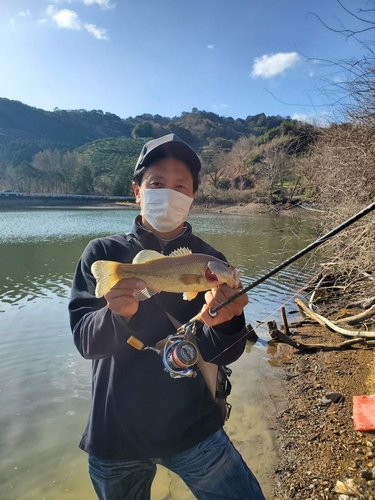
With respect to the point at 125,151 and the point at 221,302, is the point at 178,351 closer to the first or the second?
the point at 221,302

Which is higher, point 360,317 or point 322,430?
point 360,317

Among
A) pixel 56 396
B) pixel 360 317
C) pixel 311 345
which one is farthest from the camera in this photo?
pixel 360 317

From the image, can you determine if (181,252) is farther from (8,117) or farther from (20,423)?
(8,117)

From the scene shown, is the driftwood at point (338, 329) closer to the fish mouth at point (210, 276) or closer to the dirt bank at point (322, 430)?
the dirt bank at point (322, 430)

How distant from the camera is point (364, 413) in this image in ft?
16.2

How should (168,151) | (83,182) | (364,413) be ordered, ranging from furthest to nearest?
(83,182)
(364,413)
(168,151)

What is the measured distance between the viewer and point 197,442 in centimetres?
208

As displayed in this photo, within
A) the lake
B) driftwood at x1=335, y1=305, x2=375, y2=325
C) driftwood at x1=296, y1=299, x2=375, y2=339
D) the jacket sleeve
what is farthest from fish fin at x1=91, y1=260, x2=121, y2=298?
driftwood at x1=335, y1=305, x2=375, y2=325

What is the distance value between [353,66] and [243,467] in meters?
7.52

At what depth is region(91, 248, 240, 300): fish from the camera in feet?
6.62

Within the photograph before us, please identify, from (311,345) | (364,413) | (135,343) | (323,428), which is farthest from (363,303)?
(135,343)

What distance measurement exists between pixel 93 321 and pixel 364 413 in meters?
4.70

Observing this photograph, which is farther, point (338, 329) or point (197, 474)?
point (338, 329)

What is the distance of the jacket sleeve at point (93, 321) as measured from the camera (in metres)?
1.93
